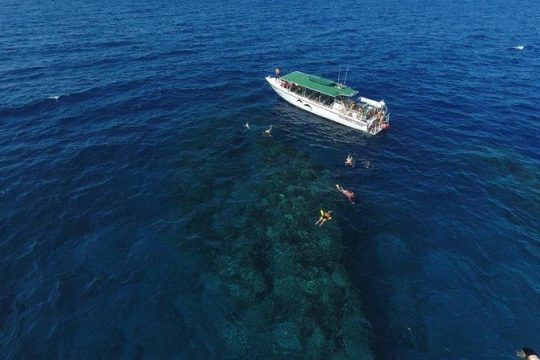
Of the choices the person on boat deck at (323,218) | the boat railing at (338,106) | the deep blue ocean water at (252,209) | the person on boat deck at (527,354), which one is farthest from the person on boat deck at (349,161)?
the person on boat deck at (527,354)

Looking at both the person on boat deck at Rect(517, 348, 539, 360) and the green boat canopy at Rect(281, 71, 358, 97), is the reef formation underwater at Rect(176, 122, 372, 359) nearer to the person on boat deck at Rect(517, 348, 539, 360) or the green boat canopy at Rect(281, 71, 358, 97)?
the person on boat deck at Rect(517, 348, 539, 360)

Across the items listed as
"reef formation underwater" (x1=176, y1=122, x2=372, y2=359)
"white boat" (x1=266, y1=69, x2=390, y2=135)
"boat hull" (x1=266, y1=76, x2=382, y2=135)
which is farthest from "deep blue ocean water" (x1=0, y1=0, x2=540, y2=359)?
"white boat" (x1=266, y1=69, x2=390, y2=135)

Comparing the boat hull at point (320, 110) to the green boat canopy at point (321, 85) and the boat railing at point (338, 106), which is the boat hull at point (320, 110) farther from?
the green boat canopy at point (321, 85)

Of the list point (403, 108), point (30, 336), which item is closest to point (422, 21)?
point (403, 108)

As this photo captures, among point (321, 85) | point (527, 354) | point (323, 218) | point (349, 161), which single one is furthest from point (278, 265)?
point (321, 85)

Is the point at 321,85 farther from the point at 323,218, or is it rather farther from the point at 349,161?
the point at 323,218

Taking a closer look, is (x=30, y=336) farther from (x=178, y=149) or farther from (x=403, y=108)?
(x=403, y=108)
